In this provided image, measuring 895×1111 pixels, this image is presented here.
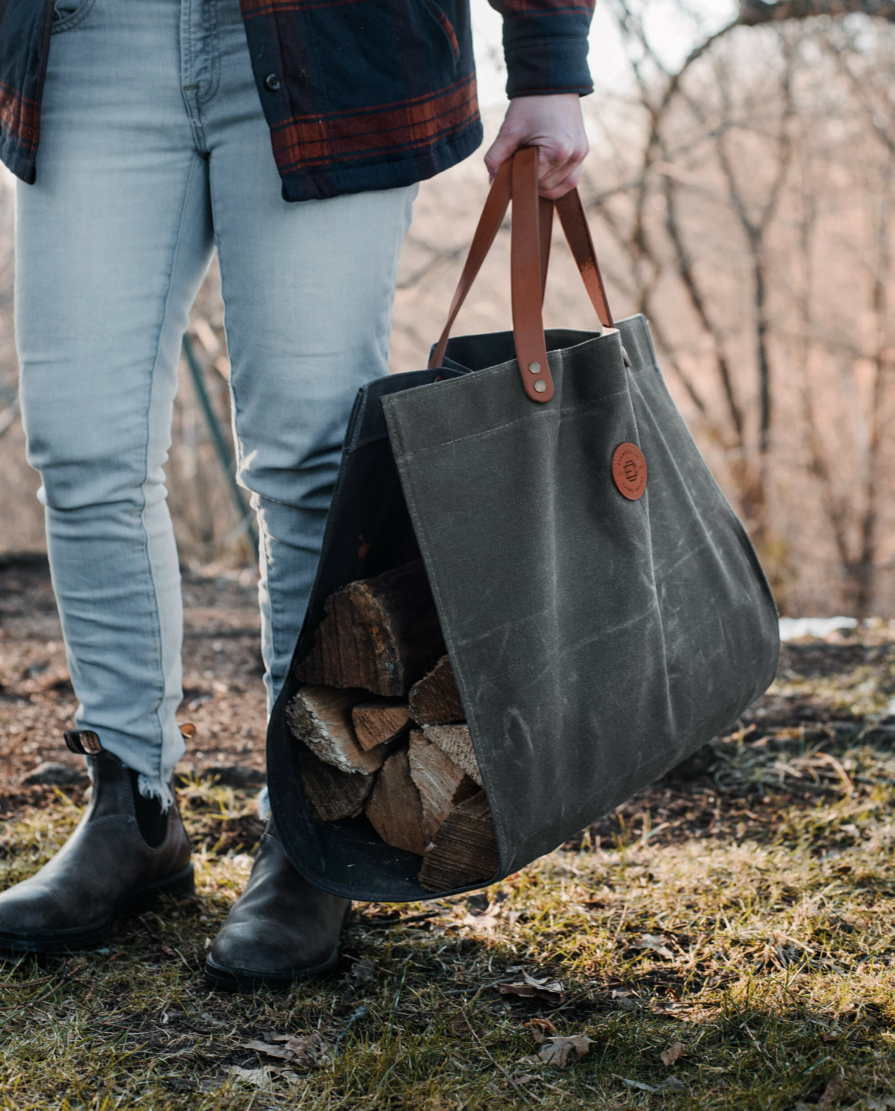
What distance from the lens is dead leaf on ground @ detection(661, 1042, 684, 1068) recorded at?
3.66 ft

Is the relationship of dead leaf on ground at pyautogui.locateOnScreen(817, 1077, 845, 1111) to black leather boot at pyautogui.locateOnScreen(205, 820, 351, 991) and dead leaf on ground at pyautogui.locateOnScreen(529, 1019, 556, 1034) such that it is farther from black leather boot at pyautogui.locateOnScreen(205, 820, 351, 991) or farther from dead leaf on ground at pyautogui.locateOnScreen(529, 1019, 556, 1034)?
black leather boot at pyautogui.locateOnScreen(205, 820, 351, 991)

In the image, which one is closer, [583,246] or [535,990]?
[535,990]

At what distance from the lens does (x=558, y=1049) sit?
44.8 inches

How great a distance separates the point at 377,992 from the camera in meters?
1.29

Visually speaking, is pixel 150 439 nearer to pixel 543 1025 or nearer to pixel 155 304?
pixel 155 304

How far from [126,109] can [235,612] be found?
2.54 m

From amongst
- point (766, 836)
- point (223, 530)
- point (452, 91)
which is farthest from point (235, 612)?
point (223, 530)

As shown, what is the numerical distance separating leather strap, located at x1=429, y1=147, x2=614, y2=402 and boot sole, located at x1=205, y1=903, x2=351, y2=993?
817 mm

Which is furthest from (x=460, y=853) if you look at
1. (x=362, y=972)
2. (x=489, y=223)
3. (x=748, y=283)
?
(x=748, y=283)

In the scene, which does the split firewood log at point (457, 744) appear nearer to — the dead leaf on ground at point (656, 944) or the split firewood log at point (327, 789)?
the split firewood log at point (327, 789)

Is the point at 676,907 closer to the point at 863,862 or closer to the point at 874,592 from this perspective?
the point at 863,862

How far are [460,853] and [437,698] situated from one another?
207mm

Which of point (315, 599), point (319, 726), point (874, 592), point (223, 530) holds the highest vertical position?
point (315, 599)

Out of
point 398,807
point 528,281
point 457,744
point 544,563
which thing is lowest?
point 398,807
